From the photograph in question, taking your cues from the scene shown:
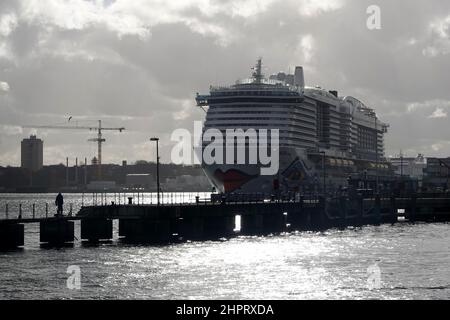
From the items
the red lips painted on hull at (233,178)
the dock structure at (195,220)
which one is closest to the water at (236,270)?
the dock structure at (195,220)

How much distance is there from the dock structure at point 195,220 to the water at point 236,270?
7.00ft

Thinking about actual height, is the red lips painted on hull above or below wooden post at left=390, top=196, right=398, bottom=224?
above

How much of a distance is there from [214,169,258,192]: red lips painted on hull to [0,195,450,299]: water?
50.3 metres

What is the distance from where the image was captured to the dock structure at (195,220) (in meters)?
82.9

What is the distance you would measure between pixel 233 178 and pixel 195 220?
49313mm

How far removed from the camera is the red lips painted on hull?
142 m

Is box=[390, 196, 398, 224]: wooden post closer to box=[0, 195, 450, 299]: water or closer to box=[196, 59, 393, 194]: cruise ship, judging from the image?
box=[196, 59, 393, 194]: cruise ship

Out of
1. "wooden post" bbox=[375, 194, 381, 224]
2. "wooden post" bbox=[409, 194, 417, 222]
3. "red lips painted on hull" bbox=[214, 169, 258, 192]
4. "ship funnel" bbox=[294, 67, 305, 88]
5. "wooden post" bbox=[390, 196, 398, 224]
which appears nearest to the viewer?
"wooden post" bbox=[375, 194, 381, 224]

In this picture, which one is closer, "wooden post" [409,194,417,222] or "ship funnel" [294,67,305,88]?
"wooden post" [409,194,417,222]

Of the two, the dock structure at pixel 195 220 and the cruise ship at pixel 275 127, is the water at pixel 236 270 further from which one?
the cruise ship at pixel 275 127

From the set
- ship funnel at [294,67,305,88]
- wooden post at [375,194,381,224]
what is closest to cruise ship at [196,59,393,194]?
wooden post at [375,194,381,224]
